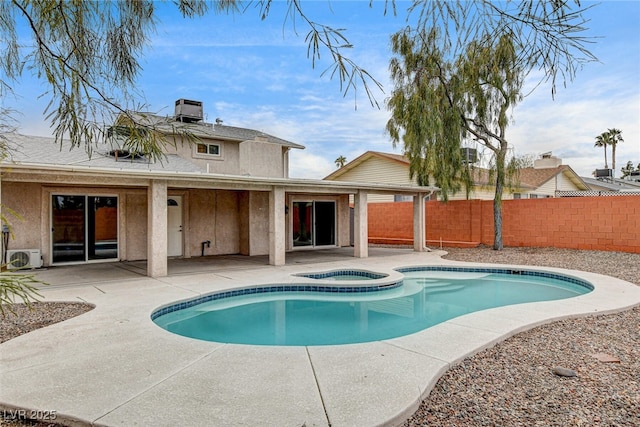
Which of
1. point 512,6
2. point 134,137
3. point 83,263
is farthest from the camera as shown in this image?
point 83,263

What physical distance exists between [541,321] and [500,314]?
55 cm

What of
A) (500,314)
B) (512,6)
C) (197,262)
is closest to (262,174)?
(197,262)

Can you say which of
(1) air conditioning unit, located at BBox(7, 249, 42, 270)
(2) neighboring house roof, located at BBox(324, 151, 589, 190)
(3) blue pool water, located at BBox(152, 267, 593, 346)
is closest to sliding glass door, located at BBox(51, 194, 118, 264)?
(1) air conditioning unit, located at BBox(7, 249, 42, 270)

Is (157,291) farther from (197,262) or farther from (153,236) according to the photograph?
(197,262)

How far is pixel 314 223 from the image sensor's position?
1656 cm

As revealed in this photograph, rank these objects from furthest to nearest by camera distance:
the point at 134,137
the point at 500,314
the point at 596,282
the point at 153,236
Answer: the point at 153,236, the point at 596,282, the point at 500,314, the point at 134,137

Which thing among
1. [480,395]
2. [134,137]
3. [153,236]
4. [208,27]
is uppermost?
[208,27]

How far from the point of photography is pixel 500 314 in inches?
229

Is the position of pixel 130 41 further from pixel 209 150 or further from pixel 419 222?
pixel 419 222

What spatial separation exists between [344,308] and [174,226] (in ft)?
26.3

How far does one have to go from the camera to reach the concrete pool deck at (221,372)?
2891 millimetres

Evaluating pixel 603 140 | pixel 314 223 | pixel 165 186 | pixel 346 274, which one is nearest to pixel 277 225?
pixel 346 274

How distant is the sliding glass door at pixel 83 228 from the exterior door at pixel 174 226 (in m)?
1.66

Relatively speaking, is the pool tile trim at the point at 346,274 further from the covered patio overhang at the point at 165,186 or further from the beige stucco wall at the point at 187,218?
the beige stucco wall at the point at 187,218
